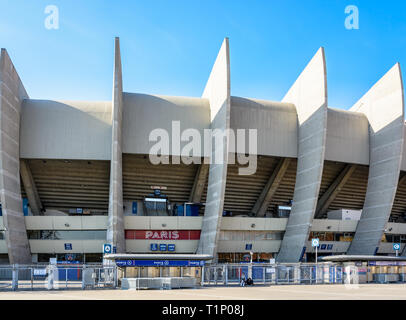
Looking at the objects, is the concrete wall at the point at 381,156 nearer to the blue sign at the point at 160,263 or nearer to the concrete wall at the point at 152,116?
the concrete wall at the point at 152,116

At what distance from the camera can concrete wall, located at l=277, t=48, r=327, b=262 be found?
42031 mm

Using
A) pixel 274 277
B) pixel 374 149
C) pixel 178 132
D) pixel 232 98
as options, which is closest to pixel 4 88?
pixel 178 132

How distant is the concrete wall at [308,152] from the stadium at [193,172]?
0.38 ft

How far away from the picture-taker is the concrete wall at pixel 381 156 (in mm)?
45094

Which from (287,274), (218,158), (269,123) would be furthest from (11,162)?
(287,274)

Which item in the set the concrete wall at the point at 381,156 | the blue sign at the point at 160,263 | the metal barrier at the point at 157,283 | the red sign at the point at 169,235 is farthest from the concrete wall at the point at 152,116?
the concrete wall at the point at 381,156

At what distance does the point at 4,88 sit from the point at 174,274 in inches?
816

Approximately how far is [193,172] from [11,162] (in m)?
16.7

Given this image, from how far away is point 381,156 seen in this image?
153 ft

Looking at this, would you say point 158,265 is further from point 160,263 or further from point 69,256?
point 69,256

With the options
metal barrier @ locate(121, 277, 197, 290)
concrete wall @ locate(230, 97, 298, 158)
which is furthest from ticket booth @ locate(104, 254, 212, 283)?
concrete wall @ locate(230, 97, 298, 158)
